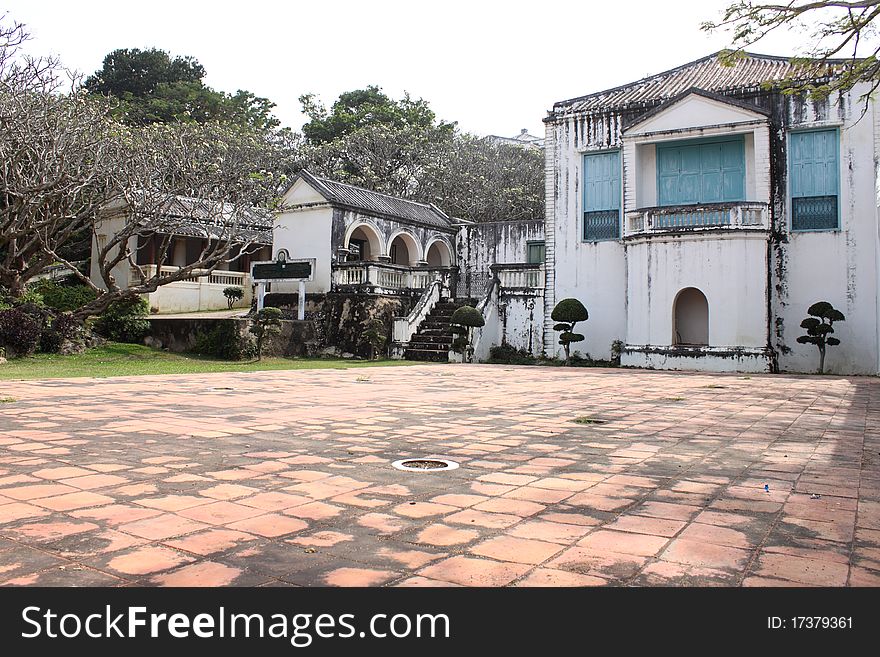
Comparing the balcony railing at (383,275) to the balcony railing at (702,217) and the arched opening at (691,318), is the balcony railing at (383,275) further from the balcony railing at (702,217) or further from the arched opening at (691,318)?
the arched opening at (691,318)

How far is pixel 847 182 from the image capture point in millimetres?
17094

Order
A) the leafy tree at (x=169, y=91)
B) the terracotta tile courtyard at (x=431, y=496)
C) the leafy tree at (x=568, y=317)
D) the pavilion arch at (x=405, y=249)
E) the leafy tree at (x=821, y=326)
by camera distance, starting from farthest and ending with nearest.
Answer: the leafy tree at (x=169, y=91)
the pavilion arch at (x=405, y=249)
the leafy tree at (x=568, y=317)
the leafy tree at (x=821, y=326)
the terracotta tile courtyard at (x=431, y=496)

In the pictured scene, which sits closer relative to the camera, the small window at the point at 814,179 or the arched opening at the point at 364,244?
the small window at the point at 814,179

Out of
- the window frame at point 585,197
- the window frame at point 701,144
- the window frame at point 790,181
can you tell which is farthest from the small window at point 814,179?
the window frame at point 585,197

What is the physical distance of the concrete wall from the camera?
25219mm

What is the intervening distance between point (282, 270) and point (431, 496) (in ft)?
58.3

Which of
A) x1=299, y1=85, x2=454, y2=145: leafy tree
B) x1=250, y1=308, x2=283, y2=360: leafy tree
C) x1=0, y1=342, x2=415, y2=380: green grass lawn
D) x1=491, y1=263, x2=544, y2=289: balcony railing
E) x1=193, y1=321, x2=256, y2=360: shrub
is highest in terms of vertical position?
x1=299, y1=85, x2=454, y2=145: leafy tree

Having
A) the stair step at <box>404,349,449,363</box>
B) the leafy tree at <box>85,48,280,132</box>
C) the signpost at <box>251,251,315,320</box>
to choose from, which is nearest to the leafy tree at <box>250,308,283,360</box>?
the signpost at <box>251,251,315,320</box>

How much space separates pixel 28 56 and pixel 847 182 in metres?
20.1

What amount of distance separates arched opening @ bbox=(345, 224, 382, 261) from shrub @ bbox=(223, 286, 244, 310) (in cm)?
A: 516

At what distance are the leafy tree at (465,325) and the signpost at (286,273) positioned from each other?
4.65m

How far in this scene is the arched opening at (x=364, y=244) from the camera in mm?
23055

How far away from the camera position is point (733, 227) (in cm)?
1697

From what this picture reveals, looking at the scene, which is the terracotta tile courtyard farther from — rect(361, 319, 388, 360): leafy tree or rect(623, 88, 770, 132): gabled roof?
rect(623, 88, 770, 132): gabled roof
